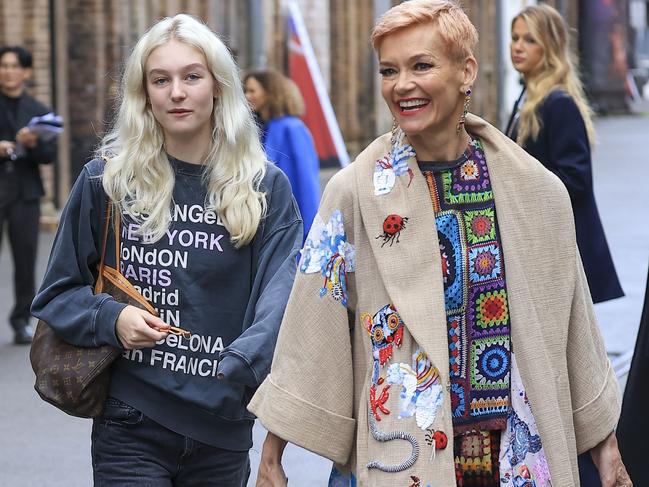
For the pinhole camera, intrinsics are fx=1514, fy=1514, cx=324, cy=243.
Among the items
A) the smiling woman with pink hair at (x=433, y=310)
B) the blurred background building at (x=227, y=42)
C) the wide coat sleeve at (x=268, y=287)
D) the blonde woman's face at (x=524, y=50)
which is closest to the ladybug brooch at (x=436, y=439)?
the smiling woman with pink hair at (x=433, y=310)

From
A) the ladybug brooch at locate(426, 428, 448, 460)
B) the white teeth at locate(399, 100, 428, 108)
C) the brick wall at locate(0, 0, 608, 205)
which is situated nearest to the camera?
the ladybug brooch at locate(426, 428, 448, 460)

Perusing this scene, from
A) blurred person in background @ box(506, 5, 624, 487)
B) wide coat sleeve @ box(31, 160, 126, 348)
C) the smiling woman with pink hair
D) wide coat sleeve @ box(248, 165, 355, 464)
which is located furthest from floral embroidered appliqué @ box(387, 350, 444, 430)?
blurred person in background @ box(506, 5, 624, 487)

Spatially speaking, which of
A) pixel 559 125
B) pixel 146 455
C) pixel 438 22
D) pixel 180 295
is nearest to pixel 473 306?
pixel 438 22

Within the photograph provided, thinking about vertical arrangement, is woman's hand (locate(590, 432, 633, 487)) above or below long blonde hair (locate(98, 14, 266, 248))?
below

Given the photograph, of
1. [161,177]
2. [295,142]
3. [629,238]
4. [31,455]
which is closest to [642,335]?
[161,177]

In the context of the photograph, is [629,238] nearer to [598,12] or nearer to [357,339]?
[357,339]

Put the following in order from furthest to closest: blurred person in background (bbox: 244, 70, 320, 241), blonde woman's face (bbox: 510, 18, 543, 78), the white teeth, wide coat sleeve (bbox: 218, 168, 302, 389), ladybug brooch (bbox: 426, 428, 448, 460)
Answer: blurred person in background (bbox: 244, 70, 320, 241) < blonde woman's face (bbox: 510, 18, 543, 78) < wide coat sleeve (bbox: 218, 168, 302, 389) < the white teeth < ladybug brooch (bbox: 426, 428, 448, 460)

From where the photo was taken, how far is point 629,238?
546 inches

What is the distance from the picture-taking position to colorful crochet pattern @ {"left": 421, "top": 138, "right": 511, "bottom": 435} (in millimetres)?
3127

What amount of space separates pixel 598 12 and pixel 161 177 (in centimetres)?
3969

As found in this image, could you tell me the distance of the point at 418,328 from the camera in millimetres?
3041

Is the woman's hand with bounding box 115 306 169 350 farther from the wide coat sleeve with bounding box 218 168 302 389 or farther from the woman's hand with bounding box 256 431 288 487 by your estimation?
the woman's hand with bounding box 256 431 288 487

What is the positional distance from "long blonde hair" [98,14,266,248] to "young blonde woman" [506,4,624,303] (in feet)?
8.87

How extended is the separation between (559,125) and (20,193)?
403 centimetres
